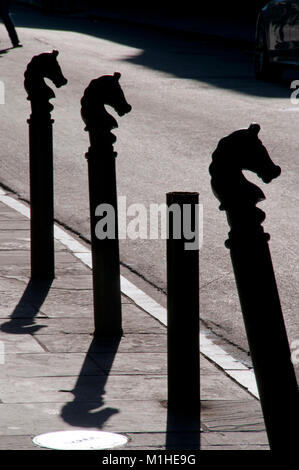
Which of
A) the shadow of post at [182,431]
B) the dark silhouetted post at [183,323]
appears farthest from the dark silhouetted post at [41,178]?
the shadow of post at [182,431]

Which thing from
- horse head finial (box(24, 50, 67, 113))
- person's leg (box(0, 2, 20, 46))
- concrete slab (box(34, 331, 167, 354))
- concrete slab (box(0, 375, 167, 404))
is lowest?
concrete slab (box(0, 375, 167, 404))

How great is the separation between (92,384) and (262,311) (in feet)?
5.15

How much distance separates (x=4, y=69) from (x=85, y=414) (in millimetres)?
16411

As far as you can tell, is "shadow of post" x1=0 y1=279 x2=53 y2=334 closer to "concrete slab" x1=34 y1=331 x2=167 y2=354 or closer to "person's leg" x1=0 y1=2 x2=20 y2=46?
"concrete slab" x1=34 y1=331 x2=167 y2=354

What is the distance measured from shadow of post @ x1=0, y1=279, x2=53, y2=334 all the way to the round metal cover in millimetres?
1616

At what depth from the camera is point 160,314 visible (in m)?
6.61

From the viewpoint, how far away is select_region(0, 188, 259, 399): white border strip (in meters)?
5.45

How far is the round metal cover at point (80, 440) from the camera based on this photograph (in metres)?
4.38

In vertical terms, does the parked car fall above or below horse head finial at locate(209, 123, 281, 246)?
above

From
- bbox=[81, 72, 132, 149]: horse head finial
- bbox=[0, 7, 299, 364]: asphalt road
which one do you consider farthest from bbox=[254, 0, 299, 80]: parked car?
bbox=[81, 72, 132, 149]: horse head finial

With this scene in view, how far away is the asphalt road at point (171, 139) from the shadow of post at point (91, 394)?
81 cm

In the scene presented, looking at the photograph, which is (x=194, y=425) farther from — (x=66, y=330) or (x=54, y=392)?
(x=66, y=330)

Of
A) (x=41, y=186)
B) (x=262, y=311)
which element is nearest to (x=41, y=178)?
(x=41, y=186)
